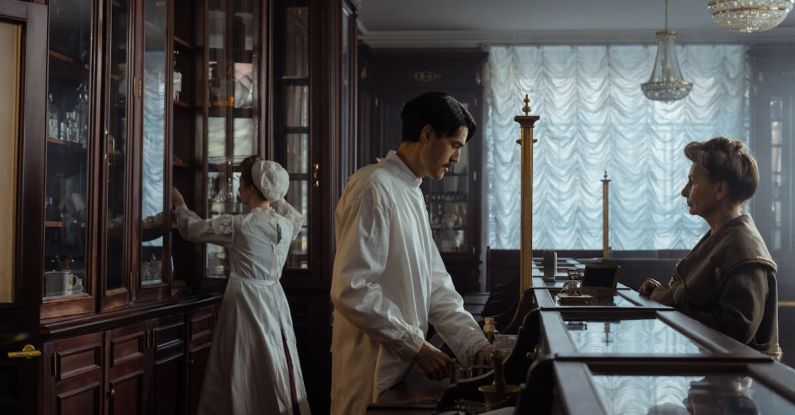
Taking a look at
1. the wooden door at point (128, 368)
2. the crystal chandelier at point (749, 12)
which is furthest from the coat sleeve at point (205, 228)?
the crystal chandelier at point (749, 12)

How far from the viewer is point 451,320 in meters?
2.94

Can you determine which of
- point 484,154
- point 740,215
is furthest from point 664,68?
point 740,215

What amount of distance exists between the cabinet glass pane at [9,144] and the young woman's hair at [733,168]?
7.81 feet

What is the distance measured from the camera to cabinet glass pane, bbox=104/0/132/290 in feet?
13.1

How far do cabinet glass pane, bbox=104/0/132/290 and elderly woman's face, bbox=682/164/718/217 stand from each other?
7.96ft

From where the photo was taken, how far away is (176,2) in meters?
5.25

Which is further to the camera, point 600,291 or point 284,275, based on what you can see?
point 284,275

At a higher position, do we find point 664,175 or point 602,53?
point 602,53

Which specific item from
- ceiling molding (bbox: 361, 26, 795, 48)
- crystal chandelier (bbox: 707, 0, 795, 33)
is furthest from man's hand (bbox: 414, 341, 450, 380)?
ceiling molding (bbox: 361, 26, 795, 48)

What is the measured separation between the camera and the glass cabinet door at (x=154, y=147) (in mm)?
4418

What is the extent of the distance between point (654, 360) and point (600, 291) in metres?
1.50

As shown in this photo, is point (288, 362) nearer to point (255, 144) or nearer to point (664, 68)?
point (255, 144)

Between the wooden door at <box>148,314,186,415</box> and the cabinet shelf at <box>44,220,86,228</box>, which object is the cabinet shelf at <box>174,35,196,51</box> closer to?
the wooden door at <box>148,314,186,415</box>

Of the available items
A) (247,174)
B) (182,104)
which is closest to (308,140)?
(247,174)
